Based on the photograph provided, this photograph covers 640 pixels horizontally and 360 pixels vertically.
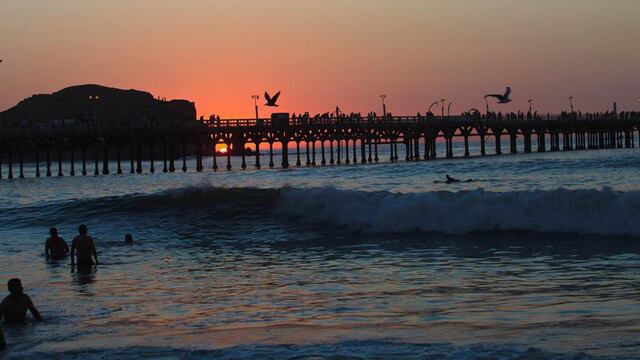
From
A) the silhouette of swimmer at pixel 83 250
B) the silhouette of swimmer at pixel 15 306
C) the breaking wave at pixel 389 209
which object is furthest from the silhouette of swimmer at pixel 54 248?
the breaking wave at pixel 389 209

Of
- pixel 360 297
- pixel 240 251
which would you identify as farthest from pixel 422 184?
pixel 360 297

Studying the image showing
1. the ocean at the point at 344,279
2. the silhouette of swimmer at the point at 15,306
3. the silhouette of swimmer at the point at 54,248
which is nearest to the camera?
the ocean at the point at 344,279

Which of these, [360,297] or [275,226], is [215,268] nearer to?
[360,297]

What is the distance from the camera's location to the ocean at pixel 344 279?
11344 millimetres

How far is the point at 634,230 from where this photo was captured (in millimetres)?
21000

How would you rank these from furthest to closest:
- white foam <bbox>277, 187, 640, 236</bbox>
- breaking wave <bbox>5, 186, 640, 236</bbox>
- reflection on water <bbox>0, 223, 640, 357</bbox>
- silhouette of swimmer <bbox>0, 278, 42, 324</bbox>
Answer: breaking wave <bbox>5, 186, 640, 236</bbox> → white foam <bbox>277, 187, 640, 236</bbox> → silhouette of swimmer <bbox>0, 278, 42, 324</bbox> → reflection on water <bbox>0, 223, 640, 357</bbox>

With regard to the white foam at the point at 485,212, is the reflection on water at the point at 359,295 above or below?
below

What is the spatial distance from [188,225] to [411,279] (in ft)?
49.1

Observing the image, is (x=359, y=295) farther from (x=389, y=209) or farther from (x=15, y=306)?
(x=389, y=209)

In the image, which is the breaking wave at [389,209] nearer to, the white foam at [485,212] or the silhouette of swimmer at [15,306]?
the white foam at [485,212]

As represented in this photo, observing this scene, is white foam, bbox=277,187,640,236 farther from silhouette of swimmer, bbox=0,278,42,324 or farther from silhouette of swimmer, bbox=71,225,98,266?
silhouette of swimmer, bbox=0,278,42,324

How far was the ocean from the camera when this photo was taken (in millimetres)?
11344

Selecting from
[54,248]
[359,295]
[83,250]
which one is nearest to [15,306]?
[359,295]

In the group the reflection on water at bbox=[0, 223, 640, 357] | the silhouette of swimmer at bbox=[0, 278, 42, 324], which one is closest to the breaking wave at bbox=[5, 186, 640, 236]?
the reflection on water at bbox=[0, 223, 640, 357]
